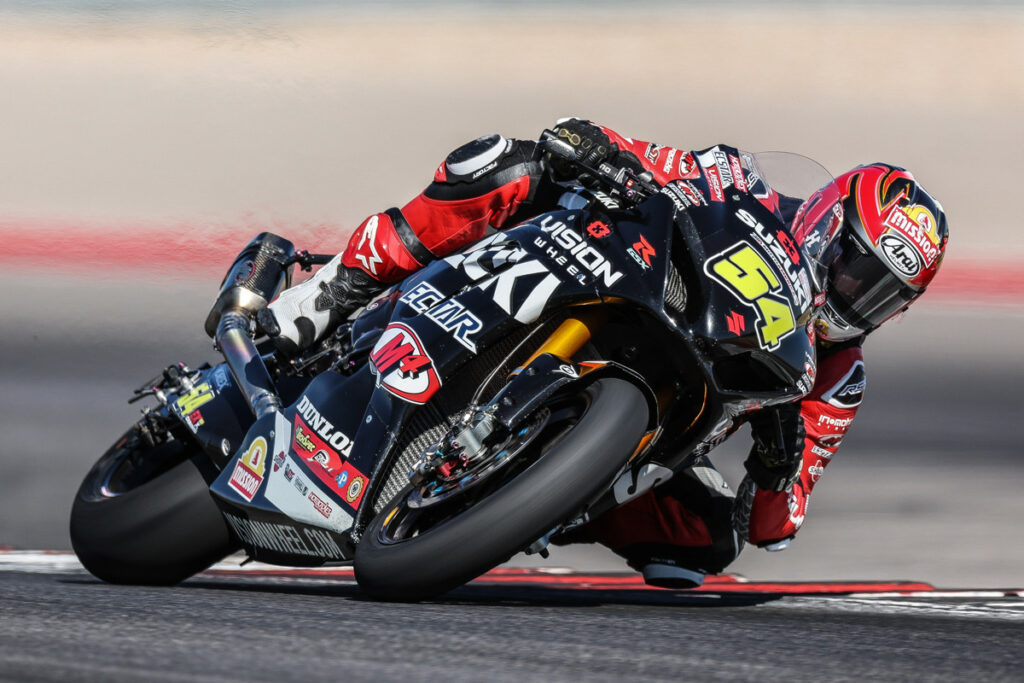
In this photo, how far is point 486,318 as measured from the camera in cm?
331

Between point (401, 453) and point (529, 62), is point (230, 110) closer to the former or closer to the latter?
point (529, 62)

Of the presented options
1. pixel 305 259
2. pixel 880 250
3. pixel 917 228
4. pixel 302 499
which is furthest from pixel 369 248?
pixel 917 228

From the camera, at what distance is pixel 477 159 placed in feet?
12.7

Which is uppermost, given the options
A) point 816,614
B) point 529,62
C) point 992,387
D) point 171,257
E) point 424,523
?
point 529,62

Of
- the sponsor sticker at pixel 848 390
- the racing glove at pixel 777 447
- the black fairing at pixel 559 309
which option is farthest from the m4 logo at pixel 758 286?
the sponsor sticker at pixel 848 390

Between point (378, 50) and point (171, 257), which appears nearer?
point (171, 257)

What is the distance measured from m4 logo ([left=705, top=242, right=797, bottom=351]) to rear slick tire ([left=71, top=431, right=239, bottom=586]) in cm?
168

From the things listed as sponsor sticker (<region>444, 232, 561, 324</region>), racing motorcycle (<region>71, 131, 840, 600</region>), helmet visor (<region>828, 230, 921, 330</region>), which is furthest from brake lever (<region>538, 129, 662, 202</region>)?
helmet visor (<region>828, 230, 921, 330</region>)

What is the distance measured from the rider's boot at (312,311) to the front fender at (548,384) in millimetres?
1138

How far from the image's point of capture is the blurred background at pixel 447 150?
541 centimetres

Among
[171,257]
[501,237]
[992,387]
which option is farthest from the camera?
[171,257]

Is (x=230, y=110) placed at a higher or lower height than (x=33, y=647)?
higher

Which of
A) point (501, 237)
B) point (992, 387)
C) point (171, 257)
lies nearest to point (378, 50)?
point (171, 257)

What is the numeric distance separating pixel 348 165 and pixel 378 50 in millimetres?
1014
